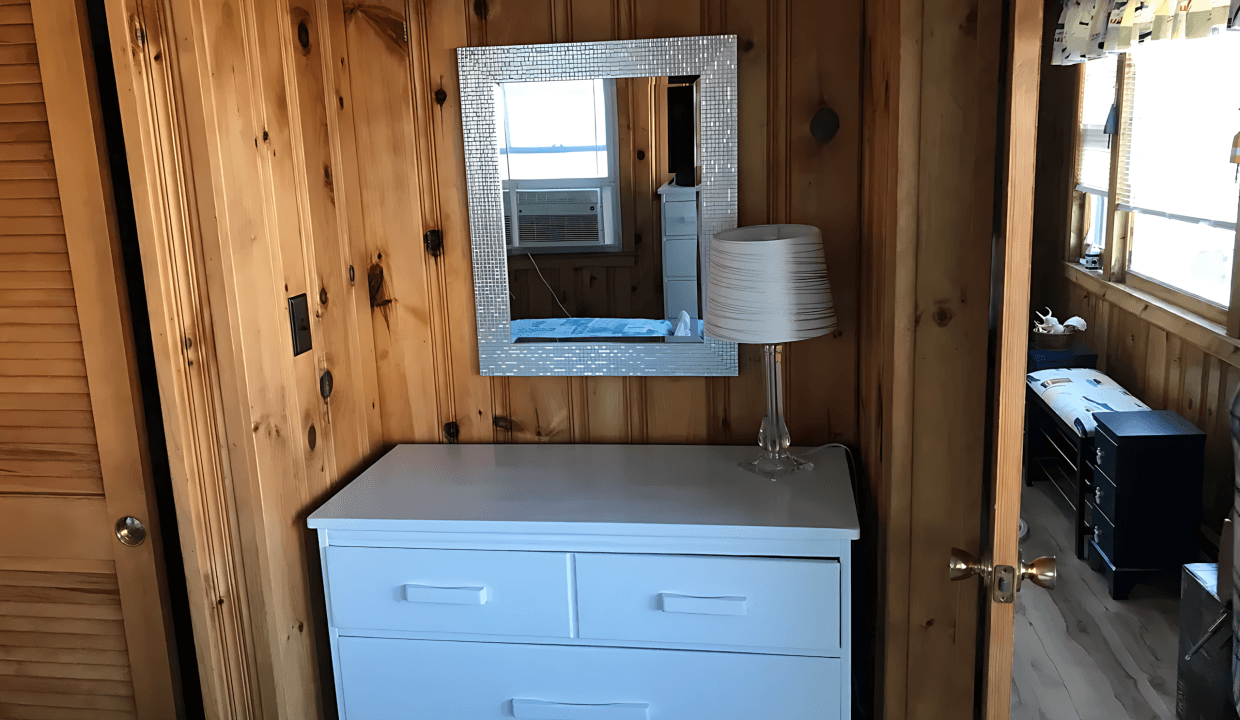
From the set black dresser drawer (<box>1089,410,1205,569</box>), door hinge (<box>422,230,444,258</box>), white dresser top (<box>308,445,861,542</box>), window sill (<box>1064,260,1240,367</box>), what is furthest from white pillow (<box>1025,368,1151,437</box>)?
door hinge (<box>422,230,444,258</box>)

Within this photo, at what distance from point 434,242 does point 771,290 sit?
0.83 metres

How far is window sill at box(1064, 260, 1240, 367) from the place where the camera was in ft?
3.54

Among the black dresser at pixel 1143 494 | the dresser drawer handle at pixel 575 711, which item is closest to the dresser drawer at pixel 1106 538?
the black dresser at pixel 1143 494

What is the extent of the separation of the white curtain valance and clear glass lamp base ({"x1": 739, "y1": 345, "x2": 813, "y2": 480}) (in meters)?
0.84

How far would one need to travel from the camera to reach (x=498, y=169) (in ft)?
6.61

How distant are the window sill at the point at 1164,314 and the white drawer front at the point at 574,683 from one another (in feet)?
2.57

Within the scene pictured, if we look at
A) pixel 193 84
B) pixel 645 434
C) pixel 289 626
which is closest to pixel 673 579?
pixel 645 434

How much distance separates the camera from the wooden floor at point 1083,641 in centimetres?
121

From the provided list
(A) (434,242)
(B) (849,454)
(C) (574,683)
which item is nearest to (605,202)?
(A) (434,242)

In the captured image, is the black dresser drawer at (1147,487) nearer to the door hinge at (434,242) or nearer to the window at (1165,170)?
the window at (1165,170)

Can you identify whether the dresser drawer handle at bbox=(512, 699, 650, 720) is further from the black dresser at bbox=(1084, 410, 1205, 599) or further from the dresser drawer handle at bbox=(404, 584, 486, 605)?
the black dresser at bbox=(1084, 410, 1205, 599)

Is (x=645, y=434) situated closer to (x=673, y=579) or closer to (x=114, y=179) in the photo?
(x=673, y=579)

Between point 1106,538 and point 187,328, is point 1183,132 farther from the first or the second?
point 187,328

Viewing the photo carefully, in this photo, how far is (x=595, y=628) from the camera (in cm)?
171
